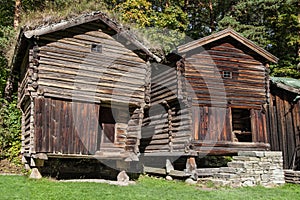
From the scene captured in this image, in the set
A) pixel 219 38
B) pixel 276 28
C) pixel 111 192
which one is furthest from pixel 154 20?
pixel 111 192

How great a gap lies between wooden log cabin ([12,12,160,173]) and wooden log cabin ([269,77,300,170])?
7.13 m

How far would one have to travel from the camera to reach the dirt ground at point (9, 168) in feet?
53.5

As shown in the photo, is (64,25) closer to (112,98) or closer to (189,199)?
(112,98)

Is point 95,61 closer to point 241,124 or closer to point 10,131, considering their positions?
point 10,131

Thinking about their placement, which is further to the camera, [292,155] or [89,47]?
[292,155]

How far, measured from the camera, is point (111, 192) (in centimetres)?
1205

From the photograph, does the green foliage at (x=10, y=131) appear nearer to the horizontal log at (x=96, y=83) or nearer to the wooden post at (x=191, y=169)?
the horizontal log at (x=96, y=83)

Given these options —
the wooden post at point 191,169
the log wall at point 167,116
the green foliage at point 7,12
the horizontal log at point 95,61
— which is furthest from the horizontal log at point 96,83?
the green foliage at point 7,12

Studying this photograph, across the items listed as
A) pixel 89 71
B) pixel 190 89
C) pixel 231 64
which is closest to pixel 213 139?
pixel 190 89

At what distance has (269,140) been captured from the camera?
1905cm

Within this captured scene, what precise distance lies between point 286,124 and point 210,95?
430 centimetres

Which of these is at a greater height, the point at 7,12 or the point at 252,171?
the point at 7,12

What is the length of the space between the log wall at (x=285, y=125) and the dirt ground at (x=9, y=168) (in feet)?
39.7

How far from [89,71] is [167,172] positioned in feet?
20.8
